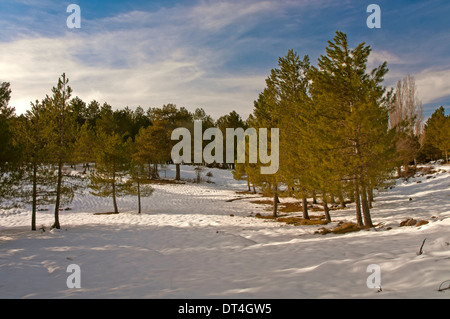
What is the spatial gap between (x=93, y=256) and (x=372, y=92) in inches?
522

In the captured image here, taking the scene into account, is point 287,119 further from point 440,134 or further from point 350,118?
point 440,134

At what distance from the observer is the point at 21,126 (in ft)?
50.4

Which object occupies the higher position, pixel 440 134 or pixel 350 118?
pixel 440 134

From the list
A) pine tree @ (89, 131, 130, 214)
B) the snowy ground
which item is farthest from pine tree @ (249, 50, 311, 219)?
pine tree @ (89, 131, 130, 214)

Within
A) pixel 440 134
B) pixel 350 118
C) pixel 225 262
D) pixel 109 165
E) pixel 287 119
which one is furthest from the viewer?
pixel 440 134

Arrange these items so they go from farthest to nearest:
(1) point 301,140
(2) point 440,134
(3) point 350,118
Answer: (2) point 440,134 < (1) point 301,140 < (3) point 350,118

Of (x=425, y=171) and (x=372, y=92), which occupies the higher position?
(x=372, y=92)

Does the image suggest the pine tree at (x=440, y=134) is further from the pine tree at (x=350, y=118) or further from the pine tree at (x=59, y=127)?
the pine tree at (x=59, y=127)

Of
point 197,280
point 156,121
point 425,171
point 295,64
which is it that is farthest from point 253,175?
point 156,121

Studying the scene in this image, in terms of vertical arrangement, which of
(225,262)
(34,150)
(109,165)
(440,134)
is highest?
(440,134)

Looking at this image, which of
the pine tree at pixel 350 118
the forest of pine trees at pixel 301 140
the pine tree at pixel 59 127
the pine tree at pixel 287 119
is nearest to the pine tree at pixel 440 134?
the forest of pine trees at pixel 301 140

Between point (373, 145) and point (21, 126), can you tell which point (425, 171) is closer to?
point (373, 145)

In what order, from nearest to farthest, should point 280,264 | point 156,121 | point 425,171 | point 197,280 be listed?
1. point 197,280
2. point 280,264
3. point 425,171
4. point 156,121

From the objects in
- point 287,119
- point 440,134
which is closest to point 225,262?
point 287,119
